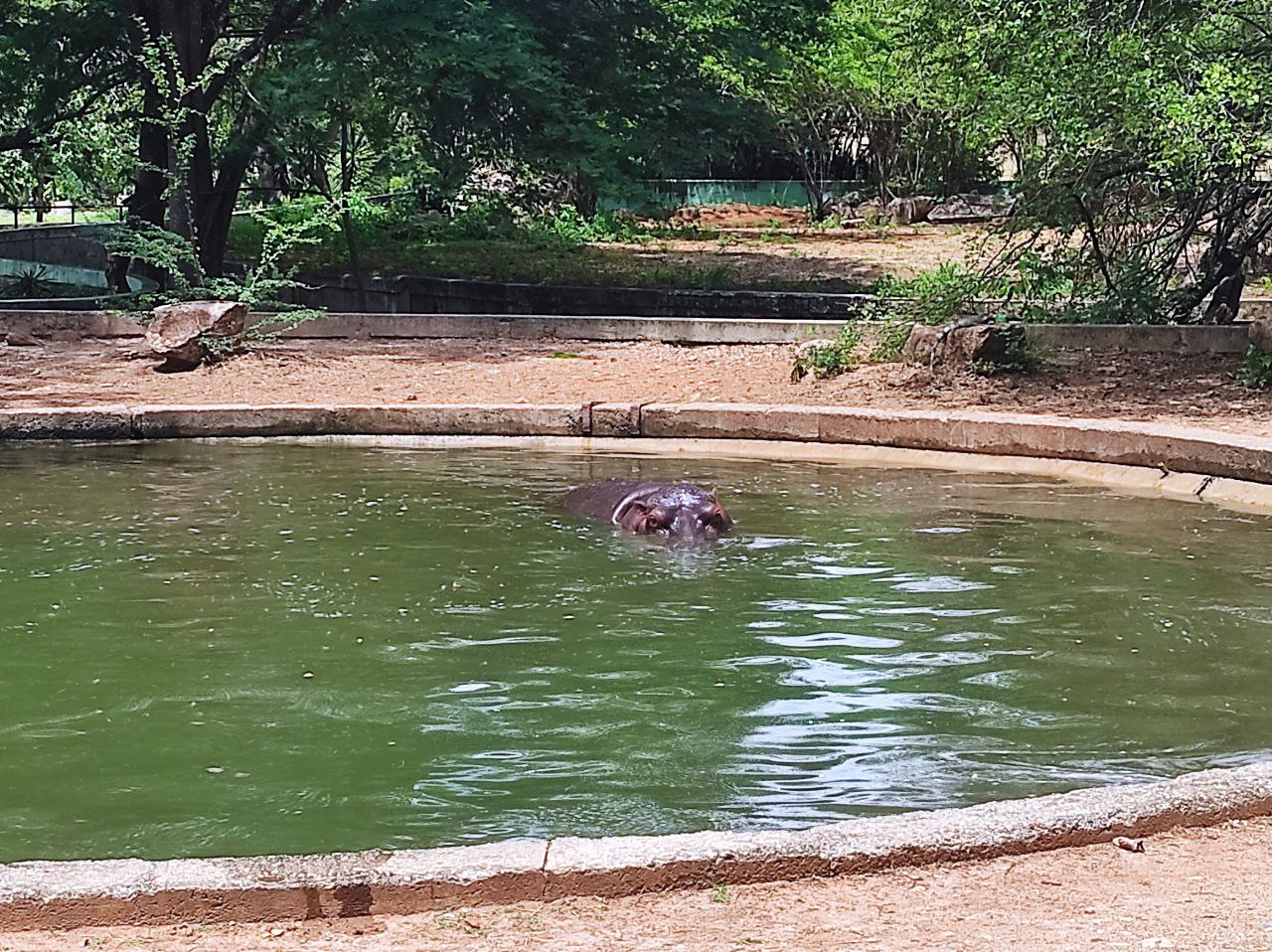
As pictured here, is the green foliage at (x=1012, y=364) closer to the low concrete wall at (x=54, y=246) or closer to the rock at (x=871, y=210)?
the rock at (x=871, y=210)

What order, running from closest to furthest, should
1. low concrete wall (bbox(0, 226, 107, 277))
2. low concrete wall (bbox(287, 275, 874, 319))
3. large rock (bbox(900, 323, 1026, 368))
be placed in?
1. large rock (bbox(900, 323, 1026, 368))
2. low concrete wall (bbox(287, 275, 874, 319))
3. low concrete wall (bbox(0, 226, 107, 277))

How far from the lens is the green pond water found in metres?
4.51

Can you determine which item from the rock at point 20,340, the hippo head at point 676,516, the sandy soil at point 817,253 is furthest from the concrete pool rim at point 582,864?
the sandy soil at point 817,253

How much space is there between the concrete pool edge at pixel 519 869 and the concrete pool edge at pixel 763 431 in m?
5.61

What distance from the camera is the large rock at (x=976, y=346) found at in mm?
11797

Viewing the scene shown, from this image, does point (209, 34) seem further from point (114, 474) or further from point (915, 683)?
point (915, 683)

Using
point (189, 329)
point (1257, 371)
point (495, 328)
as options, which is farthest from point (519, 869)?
point (495, 328)

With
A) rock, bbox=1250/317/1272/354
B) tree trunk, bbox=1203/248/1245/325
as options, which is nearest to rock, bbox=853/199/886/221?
tree trunk, bbox=1203/248/1245/325

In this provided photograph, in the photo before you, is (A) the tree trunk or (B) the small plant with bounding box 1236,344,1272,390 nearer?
(B) the small plant with bounding box 1236,344,1272,390

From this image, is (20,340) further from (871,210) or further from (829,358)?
(871,210)

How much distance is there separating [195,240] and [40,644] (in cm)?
1344

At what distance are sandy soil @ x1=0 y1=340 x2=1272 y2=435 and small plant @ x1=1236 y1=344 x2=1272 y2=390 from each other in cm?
8

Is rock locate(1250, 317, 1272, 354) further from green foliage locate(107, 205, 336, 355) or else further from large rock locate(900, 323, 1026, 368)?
green foliage locate(107, 205, 336, 355)

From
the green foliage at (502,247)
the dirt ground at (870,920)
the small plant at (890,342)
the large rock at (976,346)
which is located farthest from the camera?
the green foliage at (502,247)
